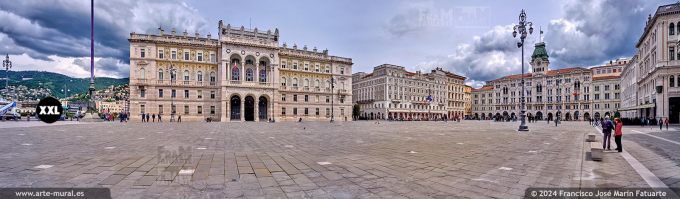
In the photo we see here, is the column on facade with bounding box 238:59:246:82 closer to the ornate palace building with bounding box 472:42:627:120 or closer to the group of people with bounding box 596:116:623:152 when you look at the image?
the group of people with bounding box 596:116:623:152

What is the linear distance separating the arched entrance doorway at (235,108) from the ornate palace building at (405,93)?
1850 inches

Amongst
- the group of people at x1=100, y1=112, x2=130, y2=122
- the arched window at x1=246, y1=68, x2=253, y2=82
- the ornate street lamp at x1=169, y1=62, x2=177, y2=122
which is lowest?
the group of people at x1=100, y1=112, x2=130, y2=122

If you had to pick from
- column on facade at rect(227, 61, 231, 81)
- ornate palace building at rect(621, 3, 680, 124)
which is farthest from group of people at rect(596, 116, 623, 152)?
column on facade at rect(227, 61, 231, 81)

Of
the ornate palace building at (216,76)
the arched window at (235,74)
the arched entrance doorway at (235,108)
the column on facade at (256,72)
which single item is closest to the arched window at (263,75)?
the ornate palace building at (216,76)

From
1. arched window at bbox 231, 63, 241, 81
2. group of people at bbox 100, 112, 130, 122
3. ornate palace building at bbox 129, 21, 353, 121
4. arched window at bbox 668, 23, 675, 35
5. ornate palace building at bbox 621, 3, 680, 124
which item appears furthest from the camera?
arched window at bbox 231, 63, 241, 81

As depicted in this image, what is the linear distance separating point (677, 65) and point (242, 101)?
6615cm

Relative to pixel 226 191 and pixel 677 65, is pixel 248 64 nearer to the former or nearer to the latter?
pixel 226 191

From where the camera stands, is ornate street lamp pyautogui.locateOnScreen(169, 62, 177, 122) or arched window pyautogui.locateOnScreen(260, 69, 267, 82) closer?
ornate street lamp pyautogui.locateOnScreen(169, 62, 177, 122)

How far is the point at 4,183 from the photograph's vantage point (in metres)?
6.10

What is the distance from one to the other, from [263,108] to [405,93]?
52441 mm

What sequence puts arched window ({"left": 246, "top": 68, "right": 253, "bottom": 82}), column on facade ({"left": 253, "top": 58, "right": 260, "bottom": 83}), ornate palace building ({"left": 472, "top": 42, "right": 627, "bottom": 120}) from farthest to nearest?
ornate palace building ({"left": 472, "top": 42, "right": 627, "bottom": 120}) → arched window ({"left": 246, "top": 68, "right": 253, "bottom": 82}) → column on facade ({"left": 253, "top": 58, "right": 260, "bottom": 83})

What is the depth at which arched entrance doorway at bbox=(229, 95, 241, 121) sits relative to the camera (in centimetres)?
6328

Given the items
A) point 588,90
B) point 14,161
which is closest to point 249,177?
point 14,161

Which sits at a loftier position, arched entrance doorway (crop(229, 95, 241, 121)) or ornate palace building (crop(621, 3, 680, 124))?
ornate palace building (crop(621, 3, 680, 124))
